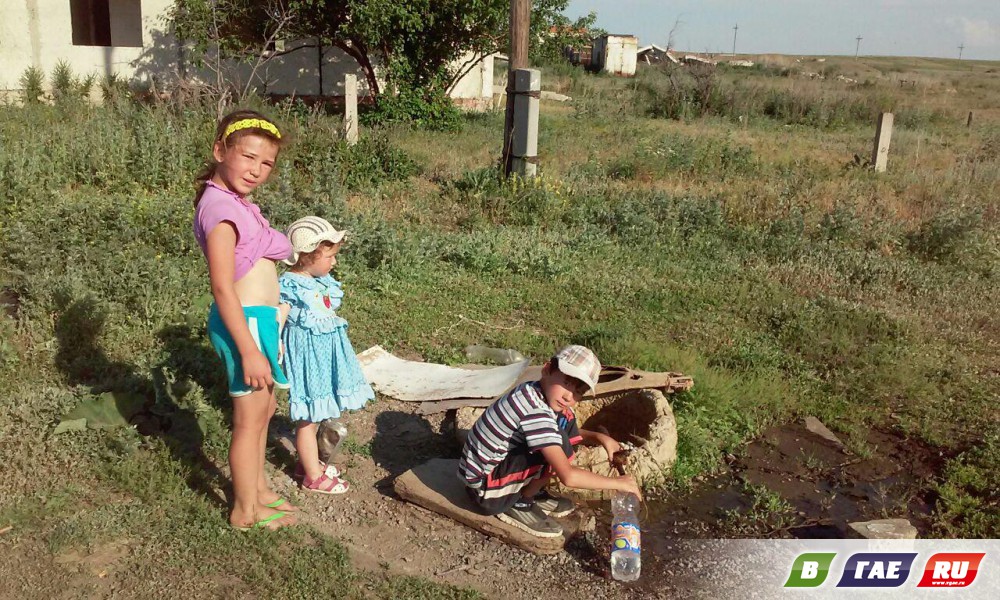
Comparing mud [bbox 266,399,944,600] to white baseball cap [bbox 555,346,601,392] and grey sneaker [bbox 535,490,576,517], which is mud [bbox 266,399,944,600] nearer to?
grey sneaker [bbox 535,490,576,517]

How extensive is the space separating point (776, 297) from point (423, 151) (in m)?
7.06

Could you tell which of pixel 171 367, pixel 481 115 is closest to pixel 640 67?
pixel 481 115

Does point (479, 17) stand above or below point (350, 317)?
above

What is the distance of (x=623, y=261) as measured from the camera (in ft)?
23.6

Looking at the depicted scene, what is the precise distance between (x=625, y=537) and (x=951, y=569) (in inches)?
59.0

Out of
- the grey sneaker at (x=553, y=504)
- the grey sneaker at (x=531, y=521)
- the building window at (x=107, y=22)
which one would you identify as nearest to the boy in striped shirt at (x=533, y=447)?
the grey sneaker at (x=531, y=521)

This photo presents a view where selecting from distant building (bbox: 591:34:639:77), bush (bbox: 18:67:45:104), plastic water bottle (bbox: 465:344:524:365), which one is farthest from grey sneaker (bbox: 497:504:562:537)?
distant building (bbox: 591:34:639:77)

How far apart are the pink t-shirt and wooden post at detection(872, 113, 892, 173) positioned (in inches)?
446

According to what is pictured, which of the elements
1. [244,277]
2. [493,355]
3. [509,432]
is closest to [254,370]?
[244,277]

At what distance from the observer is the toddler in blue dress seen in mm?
3336

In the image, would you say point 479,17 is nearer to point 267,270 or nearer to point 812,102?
point 812,102

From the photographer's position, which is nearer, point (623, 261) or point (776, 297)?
point (776, 297)

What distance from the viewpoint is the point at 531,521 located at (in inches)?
135

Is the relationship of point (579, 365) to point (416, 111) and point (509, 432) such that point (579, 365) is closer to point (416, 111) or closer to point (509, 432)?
point (509, 432)
